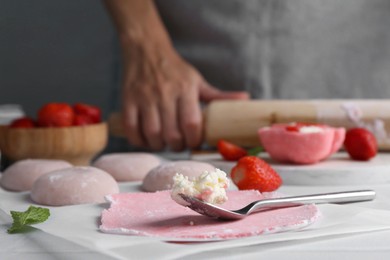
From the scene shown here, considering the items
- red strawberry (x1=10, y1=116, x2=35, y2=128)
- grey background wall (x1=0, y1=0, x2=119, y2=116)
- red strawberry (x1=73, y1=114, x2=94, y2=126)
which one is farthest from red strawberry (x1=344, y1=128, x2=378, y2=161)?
grey background wall (x1=0, y1=0, x2=119, y2=116)

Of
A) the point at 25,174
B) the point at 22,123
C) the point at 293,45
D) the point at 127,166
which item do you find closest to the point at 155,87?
the point at 293,45

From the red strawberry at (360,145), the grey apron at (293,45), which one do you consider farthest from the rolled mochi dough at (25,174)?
the grey apron at (293,45)

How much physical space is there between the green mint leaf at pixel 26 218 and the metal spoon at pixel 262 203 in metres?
0.19

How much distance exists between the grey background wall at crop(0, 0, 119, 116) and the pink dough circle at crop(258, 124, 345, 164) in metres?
1.68

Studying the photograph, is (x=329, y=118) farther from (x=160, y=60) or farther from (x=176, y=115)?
(x=160, y=60)

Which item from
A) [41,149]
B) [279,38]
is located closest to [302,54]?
[279,38]

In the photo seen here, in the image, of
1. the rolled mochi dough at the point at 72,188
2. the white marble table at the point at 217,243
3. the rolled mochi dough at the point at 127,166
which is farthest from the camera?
the rolled mochi dough at the point at 127,166

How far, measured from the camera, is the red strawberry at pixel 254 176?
3.50 ft

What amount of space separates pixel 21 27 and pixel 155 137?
4.79 ft

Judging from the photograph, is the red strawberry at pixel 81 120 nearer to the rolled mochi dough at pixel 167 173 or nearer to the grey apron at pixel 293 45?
the rolled mochi dough at pixel 167 173

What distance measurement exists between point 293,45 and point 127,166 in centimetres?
85

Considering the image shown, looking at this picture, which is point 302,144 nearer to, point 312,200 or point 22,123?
point 312,200

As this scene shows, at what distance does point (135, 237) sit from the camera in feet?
2.58

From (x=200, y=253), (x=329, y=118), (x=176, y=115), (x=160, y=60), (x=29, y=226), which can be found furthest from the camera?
(x=160, y=60)
